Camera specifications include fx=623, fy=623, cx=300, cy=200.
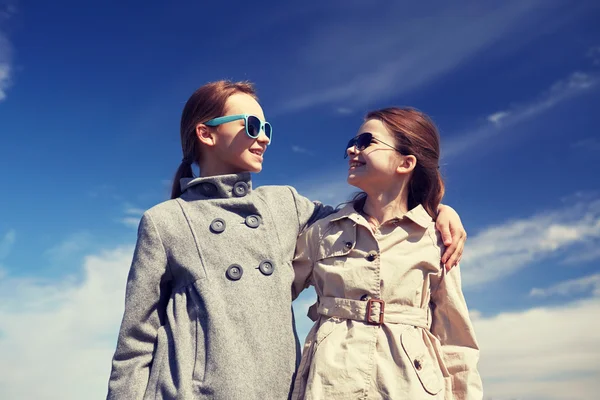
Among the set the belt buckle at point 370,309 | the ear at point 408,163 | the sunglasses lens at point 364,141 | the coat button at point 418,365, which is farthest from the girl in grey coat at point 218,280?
the coat button at point 418,365

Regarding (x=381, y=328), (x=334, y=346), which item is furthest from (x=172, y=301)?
(x=381, y=328)

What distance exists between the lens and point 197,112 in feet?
16.4

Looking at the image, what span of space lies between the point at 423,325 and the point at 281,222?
1275 mm

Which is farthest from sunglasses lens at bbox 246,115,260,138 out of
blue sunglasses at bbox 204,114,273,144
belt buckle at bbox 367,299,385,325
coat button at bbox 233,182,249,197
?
belt buckle at bbox 367,299,385,325

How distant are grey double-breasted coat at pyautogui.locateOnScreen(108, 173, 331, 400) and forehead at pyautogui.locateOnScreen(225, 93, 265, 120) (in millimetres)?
557

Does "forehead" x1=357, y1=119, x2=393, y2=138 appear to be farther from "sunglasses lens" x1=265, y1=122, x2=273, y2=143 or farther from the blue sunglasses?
the blue sunglasses

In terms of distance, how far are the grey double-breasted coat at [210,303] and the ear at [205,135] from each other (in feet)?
1.15

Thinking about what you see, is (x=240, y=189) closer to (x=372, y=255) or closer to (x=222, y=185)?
(x=222, y=185)

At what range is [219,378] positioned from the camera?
402cm

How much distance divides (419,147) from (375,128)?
0.38m

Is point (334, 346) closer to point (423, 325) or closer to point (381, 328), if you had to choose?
A: point (381, 328)

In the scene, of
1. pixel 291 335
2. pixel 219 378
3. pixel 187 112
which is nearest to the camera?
pixel 219 378

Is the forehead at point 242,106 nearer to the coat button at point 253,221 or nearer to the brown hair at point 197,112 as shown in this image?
the brown hair at point 197,112

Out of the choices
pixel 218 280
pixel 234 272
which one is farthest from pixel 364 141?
pixel 218 280
